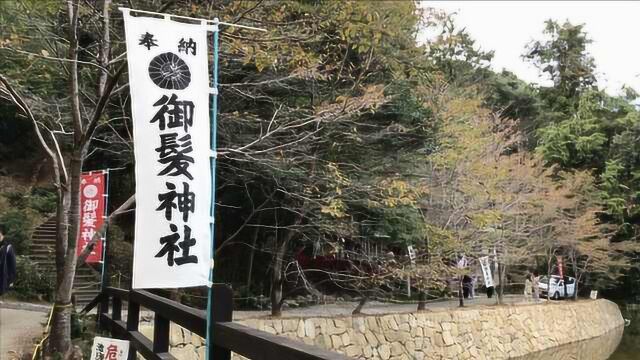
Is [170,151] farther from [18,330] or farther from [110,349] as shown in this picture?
[18,330]

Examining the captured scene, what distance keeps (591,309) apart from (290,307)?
57.6 feet

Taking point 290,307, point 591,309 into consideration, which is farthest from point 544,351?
point 290,307

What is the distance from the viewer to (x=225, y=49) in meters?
7.09

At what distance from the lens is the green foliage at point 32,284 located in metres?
13.2

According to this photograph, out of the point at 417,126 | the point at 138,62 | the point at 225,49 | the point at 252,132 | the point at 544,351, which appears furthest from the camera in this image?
the point at 544,351

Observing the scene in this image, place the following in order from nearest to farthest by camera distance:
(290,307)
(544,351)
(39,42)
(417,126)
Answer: (39,42) → (417,126) → (290,307) → (544,351)

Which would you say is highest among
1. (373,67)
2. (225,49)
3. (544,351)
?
(373,67)

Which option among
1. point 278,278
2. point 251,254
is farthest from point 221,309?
point 251,254

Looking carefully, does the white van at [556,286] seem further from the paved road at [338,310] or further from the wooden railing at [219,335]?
the wooden railing at [219,335]

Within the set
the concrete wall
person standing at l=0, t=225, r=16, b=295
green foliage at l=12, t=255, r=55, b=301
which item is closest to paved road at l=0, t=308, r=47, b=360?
person standing at l=0, t=225, r=16, b=295

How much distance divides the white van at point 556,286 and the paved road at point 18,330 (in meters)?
22.1

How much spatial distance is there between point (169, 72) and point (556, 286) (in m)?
26.6

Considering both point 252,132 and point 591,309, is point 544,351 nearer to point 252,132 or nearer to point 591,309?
point 591,309

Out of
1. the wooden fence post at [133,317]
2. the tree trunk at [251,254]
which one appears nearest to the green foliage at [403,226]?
the tree trunk at [251,254]
